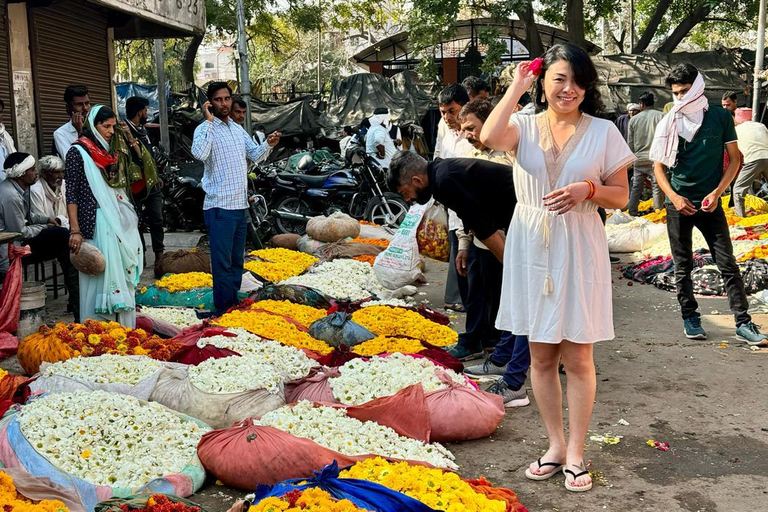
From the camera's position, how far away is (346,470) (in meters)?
3.40

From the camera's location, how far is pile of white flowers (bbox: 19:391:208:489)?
12.3 ft

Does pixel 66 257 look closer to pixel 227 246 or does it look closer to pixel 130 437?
pixel 227 246

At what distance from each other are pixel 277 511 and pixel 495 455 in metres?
1.81

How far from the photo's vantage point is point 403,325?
6480 mm

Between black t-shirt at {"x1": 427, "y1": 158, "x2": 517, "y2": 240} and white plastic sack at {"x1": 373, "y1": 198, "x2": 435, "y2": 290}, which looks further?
white plastic sack at {"x1": 373, "y1": 198, "x2": 435, "y2": 290}

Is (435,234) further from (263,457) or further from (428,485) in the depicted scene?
(428,485)

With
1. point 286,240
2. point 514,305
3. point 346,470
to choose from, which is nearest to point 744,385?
point 514,305

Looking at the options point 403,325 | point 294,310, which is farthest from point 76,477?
point 294,310

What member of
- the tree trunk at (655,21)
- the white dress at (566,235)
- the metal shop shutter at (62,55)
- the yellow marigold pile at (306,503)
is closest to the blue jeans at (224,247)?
the metal shop shutter at (62,55)

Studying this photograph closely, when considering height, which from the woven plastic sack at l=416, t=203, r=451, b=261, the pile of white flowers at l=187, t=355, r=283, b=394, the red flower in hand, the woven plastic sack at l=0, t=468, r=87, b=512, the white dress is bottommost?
the woven plastic sack at l=0, t=468, r=87, b=512

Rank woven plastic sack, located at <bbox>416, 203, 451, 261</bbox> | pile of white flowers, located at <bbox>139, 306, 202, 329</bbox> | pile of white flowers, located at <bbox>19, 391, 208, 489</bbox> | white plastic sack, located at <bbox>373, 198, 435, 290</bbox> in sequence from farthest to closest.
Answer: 1. white plastic sack, located at <bbox>373, 198, 435, 290</bbox>
2. woven plastic sack, located at <bbox>416, 203, 451, 261</bbox>
3. pile of white flowers, located at <bbox>139, 306, 202, 329</bbox>
4. pile of white flowers, located at <bbox>19, 391, 208, 489</bbox>

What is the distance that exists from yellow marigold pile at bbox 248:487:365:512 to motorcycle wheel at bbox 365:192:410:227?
10410 millimetres

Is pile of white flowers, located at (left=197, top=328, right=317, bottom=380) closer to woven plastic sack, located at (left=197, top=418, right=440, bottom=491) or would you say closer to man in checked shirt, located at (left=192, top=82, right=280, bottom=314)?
woven plastic sack, located at (left=197, top=418, right=440, bottom=491)

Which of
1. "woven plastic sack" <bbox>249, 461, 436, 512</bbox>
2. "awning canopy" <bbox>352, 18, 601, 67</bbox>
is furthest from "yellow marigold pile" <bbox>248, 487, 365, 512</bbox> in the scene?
"awning canopy" <bbox>352, 18, 601, 67</bbox>
